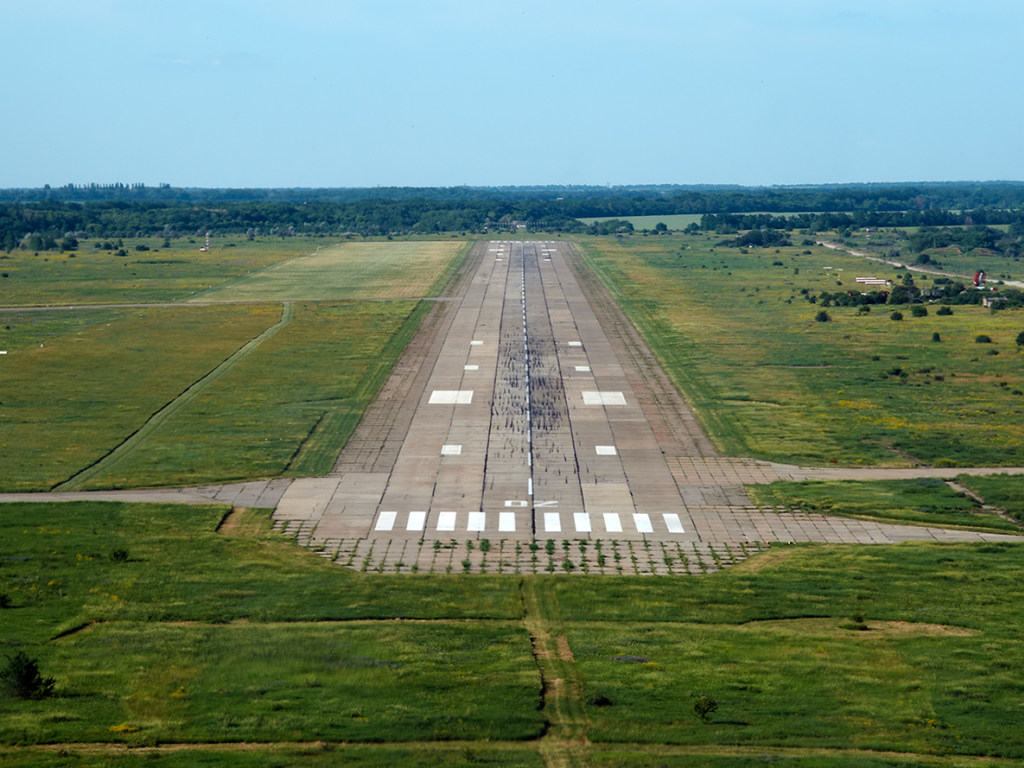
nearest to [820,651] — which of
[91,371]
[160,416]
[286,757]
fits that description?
[286,757]

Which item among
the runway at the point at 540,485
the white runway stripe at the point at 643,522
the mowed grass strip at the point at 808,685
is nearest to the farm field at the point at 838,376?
the runway at the point at 540,485

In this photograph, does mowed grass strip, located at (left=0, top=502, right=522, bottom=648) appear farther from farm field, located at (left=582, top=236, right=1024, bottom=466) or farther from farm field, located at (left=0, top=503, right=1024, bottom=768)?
farm field, located at (left=582, top=236, right=1024, bottom=466)

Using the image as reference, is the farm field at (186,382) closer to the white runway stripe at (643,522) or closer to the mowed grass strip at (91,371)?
the mowed grass strip at (91,371)

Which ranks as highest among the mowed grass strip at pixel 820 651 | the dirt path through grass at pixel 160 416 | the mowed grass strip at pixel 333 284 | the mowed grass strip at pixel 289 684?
the mowed grass strip at pixel 333 284

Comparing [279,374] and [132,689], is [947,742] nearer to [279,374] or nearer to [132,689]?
[132,689]

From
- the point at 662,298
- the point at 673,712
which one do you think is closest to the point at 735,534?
the point at 673,712

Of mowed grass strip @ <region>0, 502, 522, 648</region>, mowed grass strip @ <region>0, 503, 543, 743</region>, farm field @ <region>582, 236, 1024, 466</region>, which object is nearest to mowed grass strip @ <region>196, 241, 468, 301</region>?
farm field @ <region>582, 236, 1024, 466</region>
